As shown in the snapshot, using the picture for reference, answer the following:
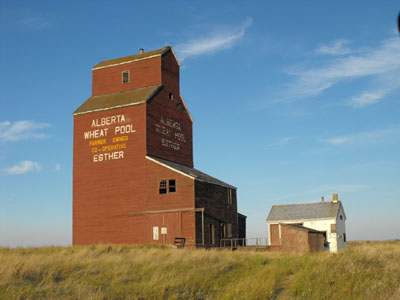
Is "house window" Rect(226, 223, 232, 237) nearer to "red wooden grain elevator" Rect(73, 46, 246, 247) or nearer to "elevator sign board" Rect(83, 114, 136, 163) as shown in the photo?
"red wooden grain elevator" Rect(73, 46, 246, 247)

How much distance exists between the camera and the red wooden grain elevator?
119ft

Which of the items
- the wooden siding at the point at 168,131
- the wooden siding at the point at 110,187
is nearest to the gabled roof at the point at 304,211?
the wooden siding at the point at 168,131

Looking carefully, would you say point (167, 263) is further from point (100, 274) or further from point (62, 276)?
point (62, 276)

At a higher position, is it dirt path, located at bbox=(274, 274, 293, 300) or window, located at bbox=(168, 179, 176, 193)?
window, located at bbox=(168, 179, 176, 193)

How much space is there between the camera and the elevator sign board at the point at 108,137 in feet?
128

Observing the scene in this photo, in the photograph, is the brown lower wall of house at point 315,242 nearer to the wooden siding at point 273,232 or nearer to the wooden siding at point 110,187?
the wooden siding at point 273,232

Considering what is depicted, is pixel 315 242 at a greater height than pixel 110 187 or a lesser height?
lesser

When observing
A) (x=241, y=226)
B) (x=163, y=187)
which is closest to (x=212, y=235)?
(x=163, y=187)

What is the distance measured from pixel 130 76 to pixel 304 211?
23247 mm

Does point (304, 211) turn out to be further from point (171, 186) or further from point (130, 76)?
A: point (130, 76)

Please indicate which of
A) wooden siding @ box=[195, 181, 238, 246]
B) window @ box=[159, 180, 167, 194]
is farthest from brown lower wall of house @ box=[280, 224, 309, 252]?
window @ box=[159, 180, 167, 194]

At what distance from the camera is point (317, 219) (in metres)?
47.2

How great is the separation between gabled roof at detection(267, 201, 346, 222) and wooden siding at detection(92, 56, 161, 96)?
19528 mm

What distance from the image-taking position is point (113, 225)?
3806cm
